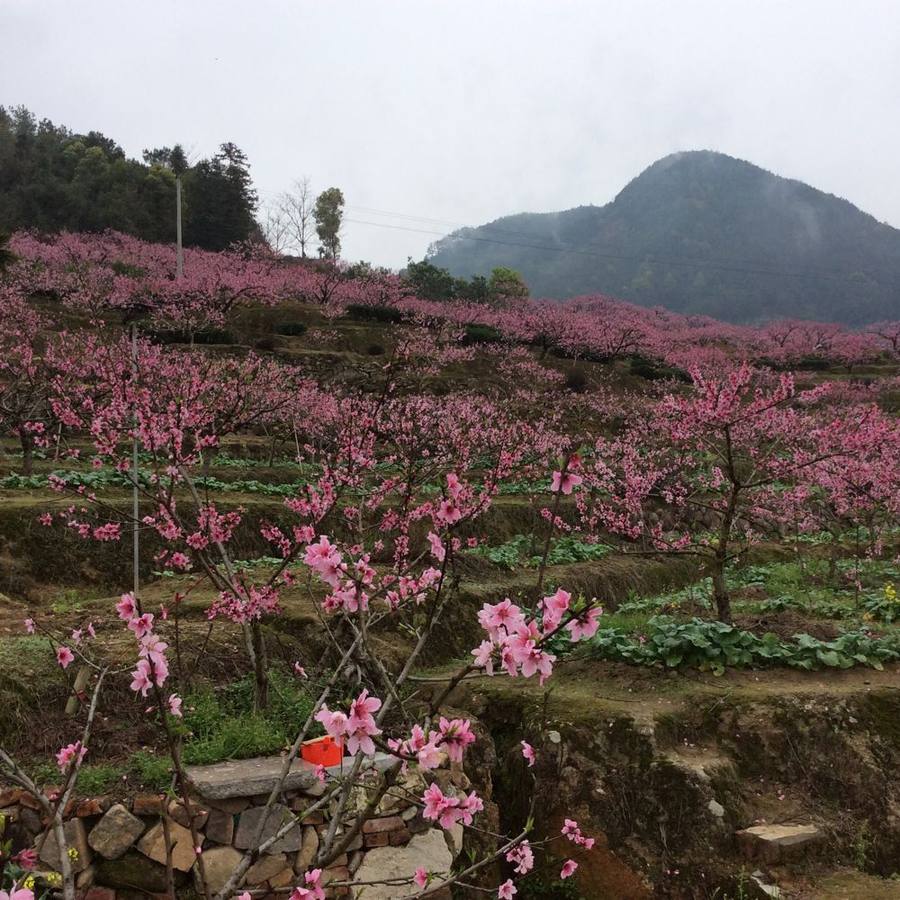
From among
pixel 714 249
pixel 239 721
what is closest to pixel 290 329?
pixel 239 721

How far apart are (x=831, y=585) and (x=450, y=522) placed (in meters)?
10.1

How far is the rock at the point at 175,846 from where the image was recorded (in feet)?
13.4

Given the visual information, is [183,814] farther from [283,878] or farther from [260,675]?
[260,675]

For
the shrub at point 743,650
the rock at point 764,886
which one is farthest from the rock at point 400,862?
the shrub at point 743,650

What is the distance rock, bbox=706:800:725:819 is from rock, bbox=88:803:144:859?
3.83 metres

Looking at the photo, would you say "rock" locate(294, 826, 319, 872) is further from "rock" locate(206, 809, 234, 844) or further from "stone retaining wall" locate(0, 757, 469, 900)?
"rock" locate(206, 809, 234, 844)

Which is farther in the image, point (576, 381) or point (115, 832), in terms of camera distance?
point (576, 381)

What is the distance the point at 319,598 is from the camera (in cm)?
770

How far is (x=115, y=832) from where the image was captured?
13.4 ft

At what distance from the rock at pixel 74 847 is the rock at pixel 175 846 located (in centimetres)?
29

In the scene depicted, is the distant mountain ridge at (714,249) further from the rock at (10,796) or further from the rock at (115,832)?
the rock at (10,796)

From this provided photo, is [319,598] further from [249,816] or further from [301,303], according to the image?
[301,303]

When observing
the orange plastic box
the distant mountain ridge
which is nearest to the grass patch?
the orange plastic box

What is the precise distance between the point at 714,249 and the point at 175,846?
114102 mm
